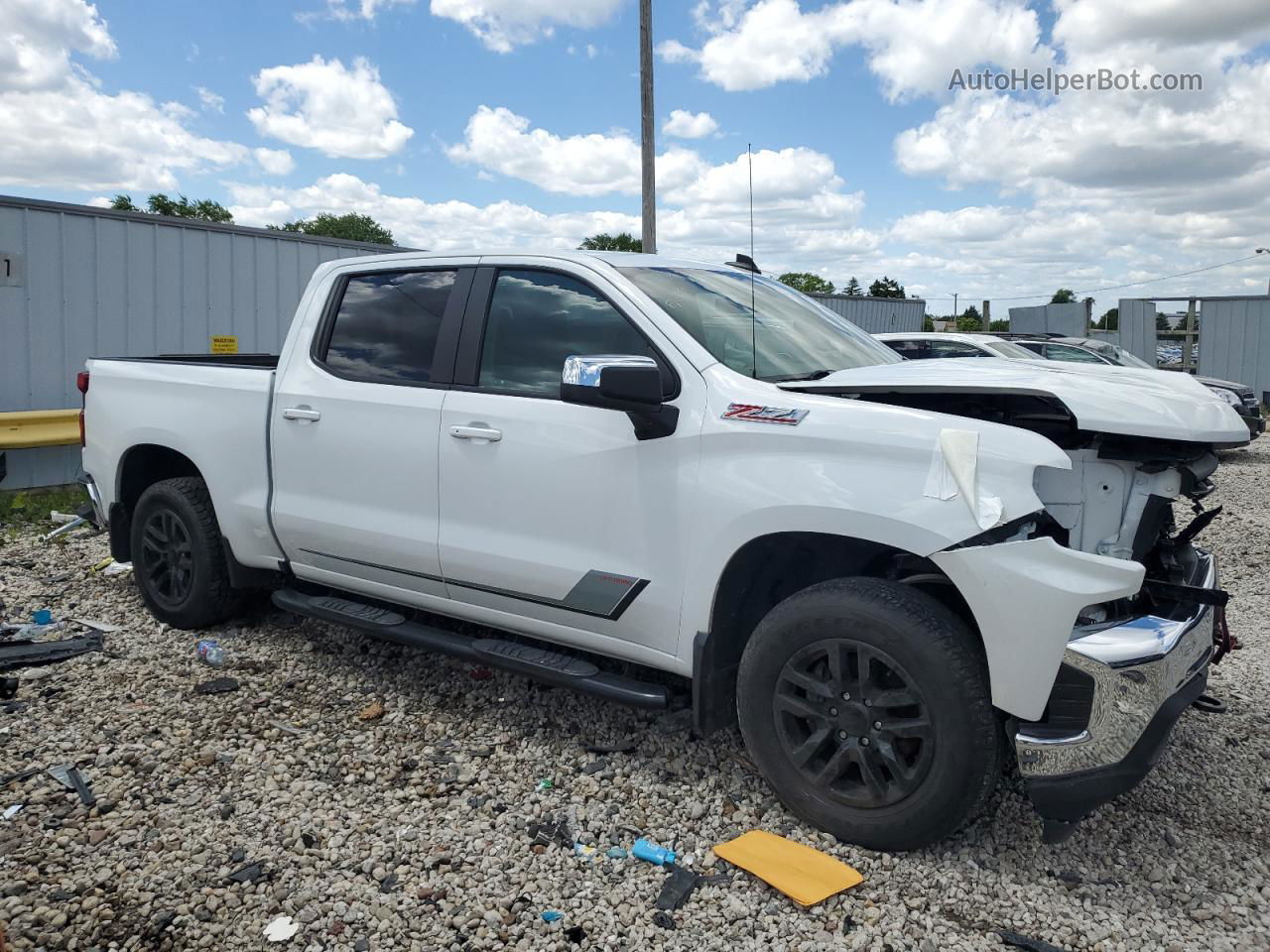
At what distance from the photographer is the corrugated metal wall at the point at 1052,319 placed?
24781 mm

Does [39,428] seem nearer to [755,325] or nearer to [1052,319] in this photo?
[755,325]

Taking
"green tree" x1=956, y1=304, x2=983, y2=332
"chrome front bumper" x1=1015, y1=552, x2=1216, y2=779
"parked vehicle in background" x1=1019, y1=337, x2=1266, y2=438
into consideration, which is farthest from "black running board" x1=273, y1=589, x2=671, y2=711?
"green tree" x1=956, y1=304, x2=983, y2=332

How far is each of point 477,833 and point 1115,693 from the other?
202cm

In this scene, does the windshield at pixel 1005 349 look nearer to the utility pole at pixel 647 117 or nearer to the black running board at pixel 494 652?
the utility pole at pixel 647 117

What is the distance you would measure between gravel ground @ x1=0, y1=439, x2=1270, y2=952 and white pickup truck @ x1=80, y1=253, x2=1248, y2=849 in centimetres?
30

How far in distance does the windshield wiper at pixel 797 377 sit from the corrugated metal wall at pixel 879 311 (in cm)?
1961

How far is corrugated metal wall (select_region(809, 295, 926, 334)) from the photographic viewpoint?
77.1 ft

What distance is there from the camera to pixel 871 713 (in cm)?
306

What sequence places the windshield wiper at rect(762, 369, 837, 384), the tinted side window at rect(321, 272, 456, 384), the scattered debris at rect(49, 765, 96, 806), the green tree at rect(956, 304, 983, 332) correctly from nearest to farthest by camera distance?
1. the windshield wiper at rect(762, 369, 837, 384)
2. the scattered debris at rect(49, 765, 96, 806)
3. the tinted side window at rect(321, 272, 456, 384)
4. the green tree at rect(956, 304, 983, 332)

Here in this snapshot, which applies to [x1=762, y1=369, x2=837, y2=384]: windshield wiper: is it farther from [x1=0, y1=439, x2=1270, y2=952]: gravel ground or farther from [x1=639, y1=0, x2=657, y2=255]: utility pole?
[x1=639, y1=0, x2=657, y2=255]: utility pole

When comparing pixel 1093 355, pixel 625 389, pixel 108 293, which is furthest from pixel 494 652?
pixel 1093 355

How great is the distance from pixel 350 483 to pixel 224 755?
3.89ft

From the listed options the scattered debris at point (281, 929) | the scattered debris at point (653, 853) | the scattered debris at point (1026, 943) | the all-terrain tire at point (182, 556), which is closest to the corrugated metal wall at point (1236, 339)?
the all-terrain tire at point (182, 556)

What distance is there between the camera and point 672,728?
13.8 ft
